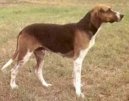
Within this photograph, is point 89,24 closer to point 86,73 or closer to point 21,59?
point 21,59

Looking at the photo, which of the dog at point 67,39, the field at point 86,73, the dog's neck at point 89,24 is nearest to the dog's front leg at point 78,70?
the dog at point 67,39

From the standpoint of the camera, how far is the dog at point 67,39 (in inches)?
319

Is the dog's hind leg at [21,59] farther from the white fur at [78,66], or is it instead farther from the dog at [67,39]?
the white fur at [78,66]

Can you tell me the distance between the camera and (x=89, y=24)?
26.5 ft

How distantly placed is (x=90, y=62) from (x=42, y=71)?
1499mm

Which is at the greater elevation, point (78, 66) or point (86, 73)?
point (78, 66)

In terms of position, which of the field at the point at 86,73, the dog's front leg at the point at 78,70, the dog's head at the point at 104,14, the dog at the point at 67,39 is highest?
the dog's head at the point at 104,14

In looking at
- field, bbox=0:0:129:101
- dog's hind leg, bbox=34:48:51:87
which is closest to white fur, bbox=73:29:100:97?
field, bbox=0:0:129:101

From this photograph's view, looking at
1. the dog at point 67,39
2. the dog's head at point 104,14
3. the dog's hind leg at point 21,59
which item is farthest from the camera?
the dog's hind leg at point 21,59

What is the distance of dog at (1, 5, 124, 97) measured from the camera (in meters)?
8.10

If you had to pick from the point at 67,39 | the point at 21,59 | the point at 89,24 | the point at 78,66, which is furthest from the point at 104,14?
the point at 21,59

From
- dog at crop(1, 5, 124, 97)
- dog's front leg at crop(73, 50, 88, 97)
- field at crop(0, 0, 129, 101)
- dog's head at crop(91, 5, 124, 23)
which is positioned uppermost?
dog's head at crop(91, 5, 124, 23)

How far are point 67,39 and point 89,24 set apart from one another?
490 millimetres

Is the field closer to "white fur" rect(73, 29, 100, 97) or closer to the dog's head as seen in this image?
"white fur" rect(73, 29, 100, 97)
